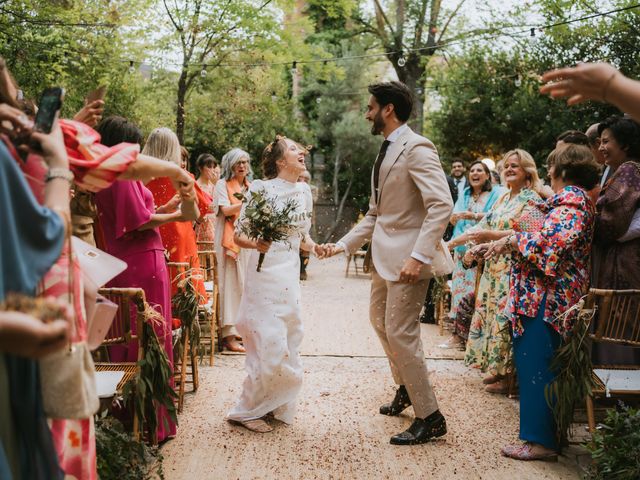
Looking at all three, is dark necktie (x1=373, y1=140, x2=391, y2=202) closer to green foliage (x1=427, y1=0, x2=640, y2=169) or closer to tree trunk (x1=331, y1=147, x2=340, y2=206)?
green foliage (x1=427, y1=0, x2=640, y2=169)

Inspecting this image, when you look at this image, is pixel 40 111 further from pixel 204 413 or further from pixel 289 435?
pixel 204 413

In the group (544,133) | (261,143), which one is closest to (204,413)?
(544,133)

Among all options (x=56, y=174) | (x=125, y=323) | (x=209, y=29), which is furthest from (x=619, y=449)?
(x=209, y=29)

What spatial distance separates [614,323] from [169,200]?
330 centimetres

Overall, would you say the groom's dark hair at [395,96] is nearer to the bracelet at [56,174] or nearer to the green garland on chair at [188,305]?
the green garland on chair at [188,305]

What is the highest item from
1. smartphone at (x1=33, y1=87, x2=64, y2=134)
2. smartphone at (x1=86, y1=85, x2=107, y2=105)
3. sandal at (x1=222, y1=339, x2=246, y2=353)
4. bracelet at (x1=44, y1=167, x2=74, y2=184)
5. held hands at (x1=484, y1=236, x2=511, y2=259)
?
smartphone at (x1=86, y1=85, x2=107, y2=105)

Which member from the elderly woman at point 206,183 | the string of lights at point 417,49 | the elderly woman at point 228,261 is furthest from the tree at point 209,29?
the elderly woman at point 228,261

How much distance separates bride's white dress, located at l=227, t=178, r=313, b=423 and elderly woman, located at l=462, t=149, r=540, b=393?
162 centimetres

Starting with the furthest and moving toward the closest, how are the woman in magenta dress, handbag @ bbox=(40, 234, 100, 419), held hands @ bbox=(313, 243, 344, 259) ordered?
held hands @ bbox=(313, 243, 344, 259) → the woman in magenta dress → handbag @ bbox=(40, 234, 100, 419)

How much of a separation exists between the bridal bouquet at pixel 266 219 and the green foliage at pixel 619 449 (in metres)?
2.36

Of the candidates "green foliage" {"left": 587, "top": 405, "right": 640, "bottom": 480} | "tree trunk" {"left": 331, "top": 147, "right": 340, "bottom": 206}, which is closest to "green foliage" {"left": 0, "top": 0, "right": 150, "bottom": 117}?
"tree trunk" {"left": 331, "top": 147, "right": 340, "bottom": 206}

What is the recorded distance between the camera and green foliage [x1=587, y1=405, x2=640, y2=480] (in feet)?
10.9

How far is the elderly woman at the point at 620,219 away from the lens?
13.6 ft

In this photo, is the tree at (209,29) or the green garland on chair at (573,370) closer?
the green garland on chair at (573,370)
